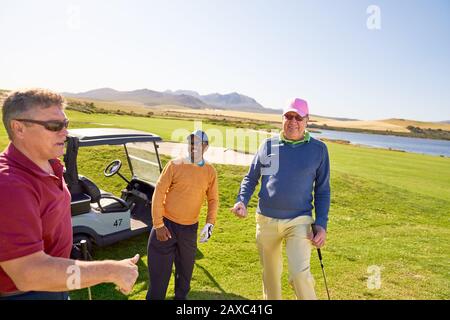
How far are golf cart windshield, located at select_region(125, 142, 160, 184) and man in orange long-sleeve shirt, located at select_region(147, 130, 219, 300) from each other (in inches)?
116

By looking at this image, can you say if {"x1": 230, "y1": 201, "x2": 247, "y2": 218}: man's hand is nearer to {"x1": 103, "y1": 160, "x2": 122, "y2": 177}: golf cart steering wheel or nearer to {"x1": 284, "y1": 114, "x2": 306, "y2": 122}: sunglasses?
{"x1": 284, "y1": 114, "x2": 306, "y2": 122}: sunglasses

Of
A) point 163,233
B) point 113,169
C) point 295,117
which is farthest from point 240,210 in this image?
point 113,169

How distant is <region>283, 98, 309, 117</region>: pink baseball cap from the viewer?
377cm

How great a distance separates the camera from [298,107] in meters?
3.79

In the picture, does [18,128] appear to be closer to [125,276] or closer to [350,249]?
[125,276]

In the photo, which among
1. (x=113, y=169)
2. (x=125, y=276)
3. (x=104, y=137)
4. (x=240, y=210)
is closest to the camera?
(x=125, y=276)

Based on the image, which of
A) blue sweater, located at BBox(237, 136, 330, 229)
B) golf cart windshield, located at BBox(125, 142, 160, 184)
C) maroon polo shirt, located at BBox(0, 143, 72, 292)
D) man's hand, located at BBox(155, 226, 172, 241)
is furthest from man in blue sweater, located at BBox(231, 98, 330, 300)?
golf cart windshield, located at BBox(125, 142, 160, 184)

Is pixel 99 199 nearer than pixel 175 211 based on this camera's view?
No

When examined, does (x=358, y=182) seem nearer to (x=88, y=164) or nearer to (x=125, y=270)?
(x=88, y=164)

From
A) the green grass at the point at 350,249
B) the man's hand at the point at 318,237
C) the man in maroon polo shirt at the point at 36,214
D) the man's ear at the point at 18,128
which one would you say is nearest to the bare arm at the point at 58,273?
the man in maroon polo shirt at the point at 36,214

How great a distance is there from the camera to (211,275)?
5.44 m

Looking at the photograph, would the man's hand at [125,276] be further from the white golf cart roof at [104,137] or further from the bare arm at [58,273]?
the white golf cart roof at [104,137]

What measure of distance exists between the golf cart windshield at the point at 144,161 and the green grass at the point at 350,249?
129 cm

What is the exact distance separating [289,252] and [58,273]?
2.48 metres
